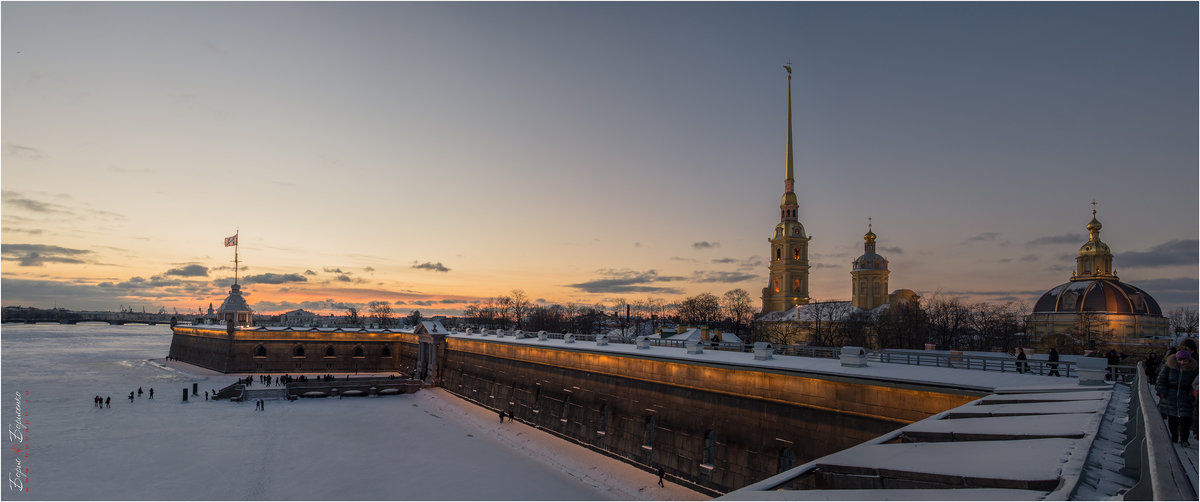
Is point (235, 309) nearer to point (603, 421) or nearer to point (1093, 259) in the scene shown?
point (603, 421)

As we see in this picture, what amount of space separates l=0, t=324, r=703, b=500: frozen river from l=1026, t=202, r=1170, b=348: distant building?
2435 inches

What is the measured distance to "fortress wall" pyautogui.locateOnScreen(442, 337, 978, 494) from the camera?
20.5m

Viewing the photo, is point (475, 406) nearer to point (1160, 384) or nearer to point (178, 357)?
point (1160, 384)

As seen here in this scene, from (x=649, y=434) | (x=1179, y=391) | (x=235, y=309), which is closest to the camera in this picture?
(x=1179, y=391)

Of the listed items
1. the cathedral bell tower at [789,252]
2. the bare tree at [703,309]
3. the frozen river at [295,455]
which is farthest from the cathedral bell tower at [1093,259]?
the frozen river at [295,455]

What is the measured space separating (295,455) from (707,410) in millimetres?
20777

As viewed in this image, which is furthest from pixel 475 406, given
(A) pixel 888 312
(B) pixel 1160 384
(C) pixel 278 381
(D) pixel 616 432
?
(A) pixel 888 312

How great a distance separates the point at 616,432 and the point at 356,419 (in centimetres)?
1955

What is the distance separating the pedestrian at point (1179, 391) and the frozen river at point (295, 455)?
17.5m

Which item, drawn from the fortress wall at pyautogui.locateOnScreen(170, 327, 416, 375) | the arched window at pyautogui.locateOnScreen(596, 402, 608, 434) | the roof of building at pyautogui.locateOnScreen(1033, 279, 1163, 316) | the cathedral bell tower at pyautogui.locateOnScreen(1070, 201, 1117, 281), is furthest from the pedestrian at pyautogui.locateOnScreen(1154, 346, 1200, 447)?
the cathedral bell tower at pyautogui.locateOnScreen(1070, 201, 1117, 281)

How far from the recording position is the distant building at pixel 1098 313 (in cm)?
6394

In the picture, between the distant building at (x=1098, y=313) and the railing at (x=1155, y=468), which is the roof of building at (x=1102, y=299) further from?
the railing at (x=1155, y=468)

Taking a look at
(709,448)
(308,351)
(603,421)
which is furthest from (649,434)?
(308,351)

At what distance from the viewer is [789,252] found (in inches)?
3935
